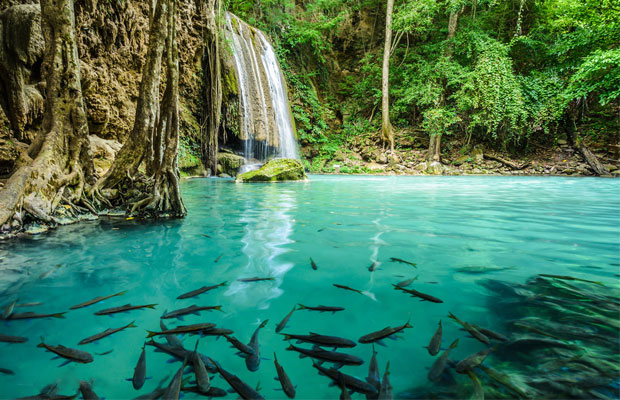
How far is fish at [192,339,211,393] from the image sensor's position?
2.95 ft

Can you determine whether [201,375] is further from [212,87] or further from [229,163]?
[229,163]

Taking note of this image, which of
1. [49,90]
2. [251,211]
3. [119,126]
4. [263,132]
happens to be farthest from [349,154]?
[49,90]

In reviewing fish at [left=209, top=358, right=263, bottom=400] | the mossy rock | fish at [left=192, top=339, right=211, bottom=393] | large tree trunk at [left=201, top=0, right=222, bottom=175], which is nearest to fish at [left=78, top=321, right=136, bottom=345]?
fish at [left=192, top=339, right=211, bottom=393]

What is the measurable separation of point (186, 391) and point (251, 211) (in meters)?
3.44

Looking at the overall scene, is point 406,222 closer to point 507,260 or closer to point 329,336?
point 507,260

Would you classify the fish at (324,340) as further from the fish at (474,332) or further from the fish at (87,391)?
the fish at (87,391)

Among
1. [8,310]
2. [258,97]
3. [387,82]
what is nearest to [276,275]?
[8,310]

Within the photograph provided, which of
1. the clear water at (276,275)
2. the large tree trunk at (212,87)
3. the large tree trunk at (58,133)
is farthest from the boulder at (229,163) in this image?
A: the clear water at (276,275)

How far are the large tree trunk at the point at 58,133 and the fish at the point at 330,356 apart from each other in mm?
3546

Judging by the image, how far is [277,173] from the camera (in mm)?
10141

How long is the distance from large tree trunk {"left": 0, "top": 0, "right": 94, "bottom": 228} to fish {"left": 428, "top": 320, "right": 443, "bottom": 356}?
156 inches

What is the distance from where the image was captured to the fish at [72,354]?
1.04 metres

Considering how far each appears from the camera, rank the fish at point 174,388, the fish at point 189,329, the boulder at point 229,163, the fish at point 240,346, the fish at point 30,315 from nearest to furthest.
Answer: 1. the fish at point 174,388
2. the fish at point 240,346
3. the fish at point 189,329
4. the fish at point 30,315
5. the boulder at point 229,163

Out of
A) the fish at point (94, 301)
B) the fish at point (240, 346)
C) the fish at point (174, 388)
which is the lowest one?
the fish at point (94, 301)
